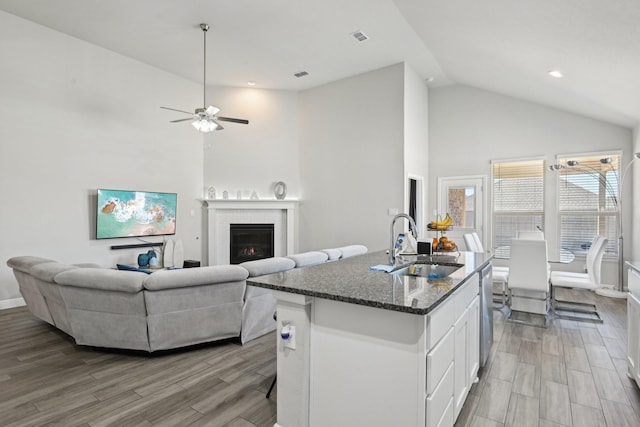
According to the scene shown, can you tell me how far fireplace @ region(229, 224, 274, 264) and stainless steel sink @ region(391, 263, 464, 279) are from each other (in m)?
4.84

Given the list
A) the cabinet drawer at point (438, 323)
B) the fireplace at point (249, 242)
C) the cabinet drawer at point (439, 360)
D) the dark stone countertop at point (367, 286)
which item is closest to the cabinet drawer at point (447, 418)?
the cabinet drawer at point (439, 360)

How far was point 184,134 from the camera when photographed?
21.9 ft

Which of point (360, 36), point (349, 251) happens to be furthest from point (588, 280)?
point (360, 36)

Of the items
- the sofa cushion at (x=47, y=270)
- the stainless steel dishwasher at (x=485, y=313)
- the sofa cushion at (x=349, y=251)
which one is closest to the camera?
the stainless steel dishwasher at (x=485, y=313)

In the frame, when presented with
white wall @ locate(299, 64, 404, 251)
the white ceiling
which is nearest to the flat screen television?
the white ceiling

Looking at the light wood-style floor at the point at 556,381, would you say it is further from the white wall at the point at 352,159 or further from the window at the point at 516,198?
the white wall at the point at 352,159

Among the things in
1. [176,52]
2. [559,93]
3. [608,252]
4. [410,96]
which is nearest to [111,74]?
[176,52]

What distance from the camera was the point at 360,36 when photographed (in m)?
5.10

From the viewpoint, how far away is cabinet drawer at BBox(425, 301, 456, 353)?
1.53 meters

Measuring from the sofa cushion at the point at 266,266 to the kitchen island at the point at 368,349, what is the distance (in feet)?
3.88

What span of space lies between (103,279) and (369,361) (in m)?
2.42

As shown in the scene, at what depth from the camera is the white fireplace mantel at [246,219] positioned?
270 inches

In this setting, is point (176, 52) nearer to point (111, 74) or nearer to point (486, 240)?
Answer: point (111, 74)

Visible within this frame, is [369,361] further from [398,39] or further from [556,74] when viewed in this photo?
[398,39]
